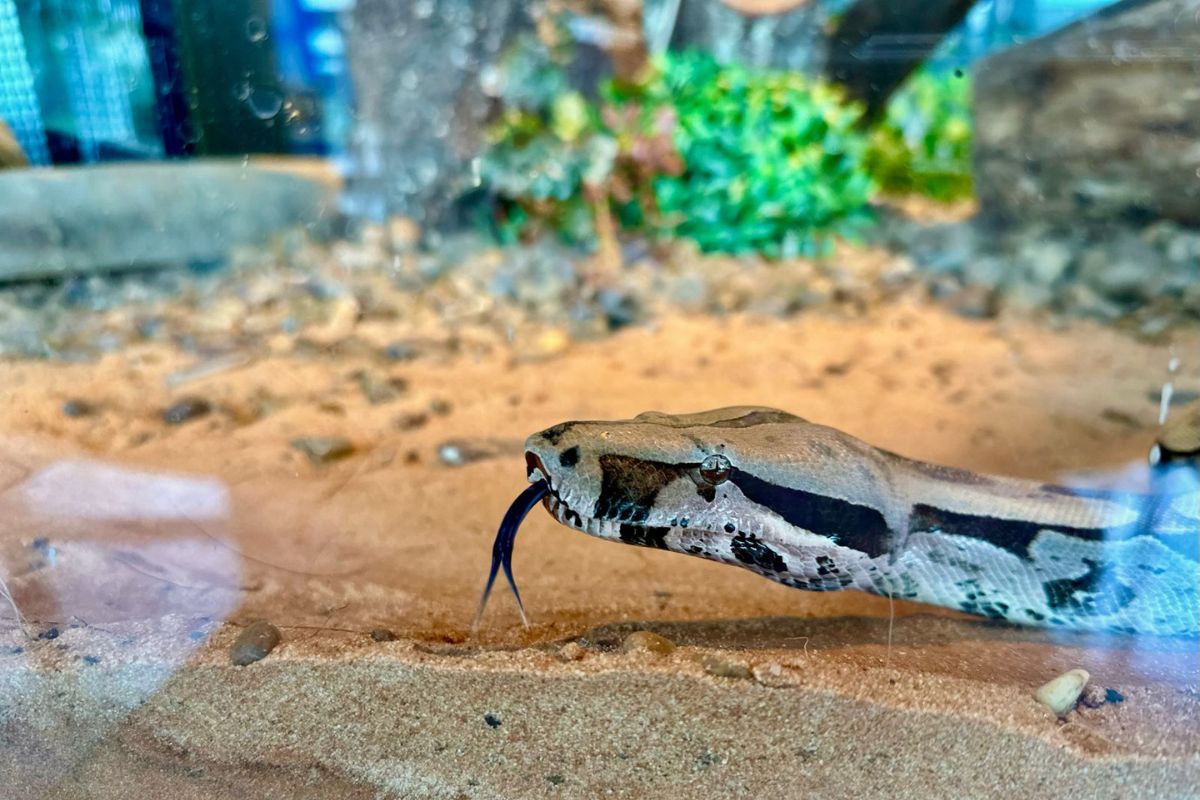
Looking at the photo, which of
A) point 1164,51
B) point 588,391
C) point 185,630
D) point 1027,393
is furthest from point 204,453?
point 1164,51

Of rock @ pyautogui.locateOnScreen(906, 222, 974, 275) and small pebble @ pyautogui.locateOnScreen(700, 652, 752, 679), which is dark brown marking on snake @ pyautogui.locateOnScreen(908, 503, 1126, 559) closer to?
small pebble @ pyautogui.locateOnScreen(700, 652, 752, 679)

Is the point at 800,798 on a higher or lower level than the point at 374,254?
lower

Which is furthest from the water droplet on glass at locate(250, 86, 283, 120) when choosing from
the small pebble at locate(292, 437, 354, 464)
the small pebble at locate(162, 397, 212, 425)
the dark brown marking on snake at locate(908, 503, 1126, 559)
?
the dark brown marking on snake at locate(908, 503, 1126, 559)

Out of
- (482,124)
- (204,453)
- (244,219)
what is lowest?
(204,453)

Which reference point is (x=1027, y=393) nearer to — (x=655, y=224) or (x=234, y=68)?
(x=655, y=224)

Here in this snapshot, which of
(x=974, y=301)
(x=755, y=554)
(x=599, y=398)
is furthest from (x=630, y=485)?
(x=974, y=301)

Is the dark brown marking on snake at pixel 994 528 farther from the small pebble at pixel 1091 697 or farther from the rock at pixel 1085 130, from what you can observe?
the rock at pixel 1085 130
